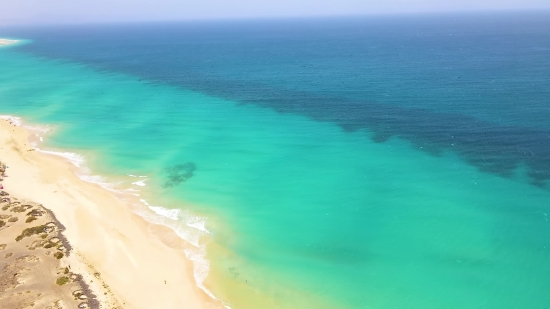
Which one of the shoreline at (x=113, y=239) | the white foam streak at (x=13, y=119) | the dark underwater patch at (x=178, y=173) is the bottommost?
the shoreline at (x=113, y=239)

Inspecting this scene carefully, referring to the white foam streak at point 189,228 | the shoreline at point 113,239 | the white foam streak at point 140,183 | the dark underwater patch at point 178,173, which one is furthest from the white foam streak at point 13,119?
the white foam streak at point 189,228

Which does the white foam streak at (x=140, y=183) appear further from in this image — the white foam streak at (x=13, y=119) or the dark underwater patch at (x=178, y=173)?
the white foam streak at (x=13, y=119)

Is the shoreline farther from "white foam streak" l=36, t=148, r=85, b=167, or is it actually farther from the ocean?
the ocean

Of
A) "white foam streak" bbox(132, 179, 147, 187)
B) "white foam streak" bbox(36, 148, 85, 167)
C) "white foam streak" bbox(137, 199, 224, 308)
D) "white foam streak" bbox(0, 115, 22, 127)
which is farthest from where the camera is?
"white foam streak" bbox(0, 115, 22, 127)

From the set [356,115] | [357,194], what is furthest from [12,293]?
[356,115]

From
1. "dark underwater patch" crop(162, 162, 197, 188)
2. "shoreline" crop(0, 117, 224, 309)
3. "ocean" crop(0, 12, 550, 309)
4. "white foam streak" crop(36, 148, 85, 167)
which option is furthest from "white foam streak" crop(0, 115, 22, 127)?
"dark underwater patch" crop(162, 162, 197, 188)

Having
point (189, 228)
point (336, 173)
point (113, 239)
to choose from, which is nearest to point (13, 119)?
point (113, 239)
